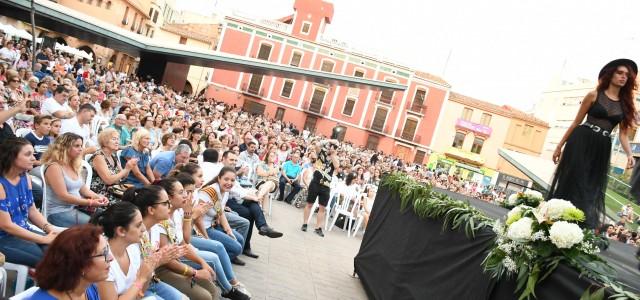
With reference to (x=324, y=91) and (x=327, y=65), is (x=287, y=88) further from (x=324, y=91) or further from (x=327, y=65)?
(x=327, y=65)

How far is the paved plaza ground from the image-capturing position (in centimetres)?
638

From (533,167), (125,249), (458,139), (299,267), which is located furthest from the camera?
(458,139)

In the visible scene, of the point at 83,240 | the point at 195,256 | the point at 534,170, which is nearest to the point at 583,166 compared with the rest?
the point at 195,256

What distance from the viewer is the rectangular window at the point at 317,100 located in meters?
49.9

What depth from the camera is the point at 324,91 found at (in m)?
49.9

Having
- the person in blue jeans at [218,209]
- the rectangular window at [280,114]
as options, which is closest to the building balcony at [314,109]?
the rectangular window at [280,114]

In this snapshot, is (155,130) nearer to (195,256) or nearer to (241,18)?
(195,256)

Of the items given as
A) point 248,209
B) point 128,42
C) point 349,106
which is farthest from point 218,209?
point 349,106

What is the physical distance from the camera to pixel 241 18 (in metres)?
49.2

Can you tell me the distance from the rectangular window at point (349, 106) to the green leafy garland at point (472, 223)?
42128 millimetres

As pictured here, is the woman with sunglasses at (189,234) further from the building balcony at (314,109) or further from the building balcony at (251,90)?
the building balcony at (314,109)

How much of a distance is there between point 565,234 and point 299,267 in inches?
202

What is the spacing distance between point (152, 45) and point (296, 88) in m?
28.5

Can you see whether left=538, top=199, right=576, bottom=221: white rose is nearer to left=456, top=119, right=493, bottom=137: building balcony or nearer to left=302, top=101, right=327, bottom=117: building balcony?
left=302, top=101, right=327, bottom=117: building balcony
